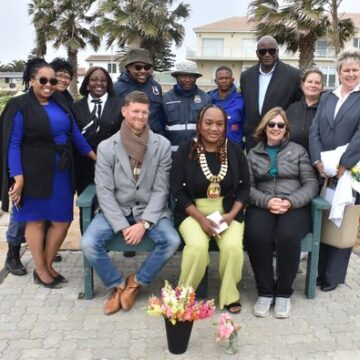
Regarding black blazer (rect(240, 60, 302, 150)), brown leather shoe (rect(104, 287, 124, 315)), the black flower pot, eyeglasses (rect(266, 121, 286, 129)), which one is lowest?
brown leather shoe (rect(104, 287, 124, 315))

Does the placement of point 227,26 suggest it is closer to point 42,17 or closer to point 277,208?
point 42,17

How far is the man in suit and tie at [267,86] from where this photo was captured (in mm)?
4664

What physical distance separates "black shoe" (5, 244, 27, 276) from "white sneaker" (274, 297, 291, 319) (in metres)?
2.37

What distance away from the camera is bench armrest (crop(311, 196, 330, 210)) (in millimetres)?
3898

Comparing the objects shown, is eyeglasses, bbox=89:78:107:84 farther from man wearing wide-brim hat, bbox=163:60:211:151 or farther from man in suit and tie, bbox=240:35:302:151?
man in suit and tie, bbox=240:35:302:151

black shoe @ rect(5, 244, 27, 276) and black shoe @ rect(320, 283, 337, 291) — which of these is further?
black shoe @ rect(5, 244, 27, 276)

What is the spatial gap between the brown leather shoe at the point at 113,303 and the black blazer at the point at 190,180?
0.74m

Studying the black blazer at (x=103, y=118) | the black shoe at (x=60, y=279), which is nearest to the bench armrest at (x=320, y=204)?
the black blazer at (x=103, y=118)

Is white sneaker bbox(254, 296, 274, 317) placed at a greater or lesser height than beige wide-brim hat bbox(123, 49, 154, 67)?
lesser

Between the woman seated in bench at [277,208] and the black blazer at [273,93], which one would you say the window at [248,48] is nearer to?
the black blazer at [273,93]

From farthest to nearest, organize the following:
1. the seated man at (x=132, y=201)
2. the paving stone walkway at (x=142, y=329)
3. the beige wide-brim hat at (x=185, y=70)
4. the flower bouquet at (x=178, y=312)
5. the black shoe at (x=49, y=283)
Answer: the beige wide-brim hat at (x=185, y=70) < the black shoe at (x=49, y=283) < the seated man at (x=132, y=201) < the paving stone walkway at (x=142, y=329) < the flower bouquet at (x=178, y=312)

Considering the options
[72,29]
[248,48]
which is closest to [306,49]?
[72,29]

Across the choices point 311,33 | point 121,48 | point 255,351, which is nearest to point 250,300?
point 255,351

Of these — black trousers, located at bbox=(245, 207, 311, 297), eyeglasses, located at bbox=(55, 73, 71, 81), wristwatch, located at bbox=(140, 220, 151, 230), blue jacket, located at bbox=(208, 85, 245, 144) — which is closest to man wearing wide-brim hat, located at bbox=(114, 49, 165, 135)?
eyeglasses, located at bbox=(55, 73, 71, 81)
